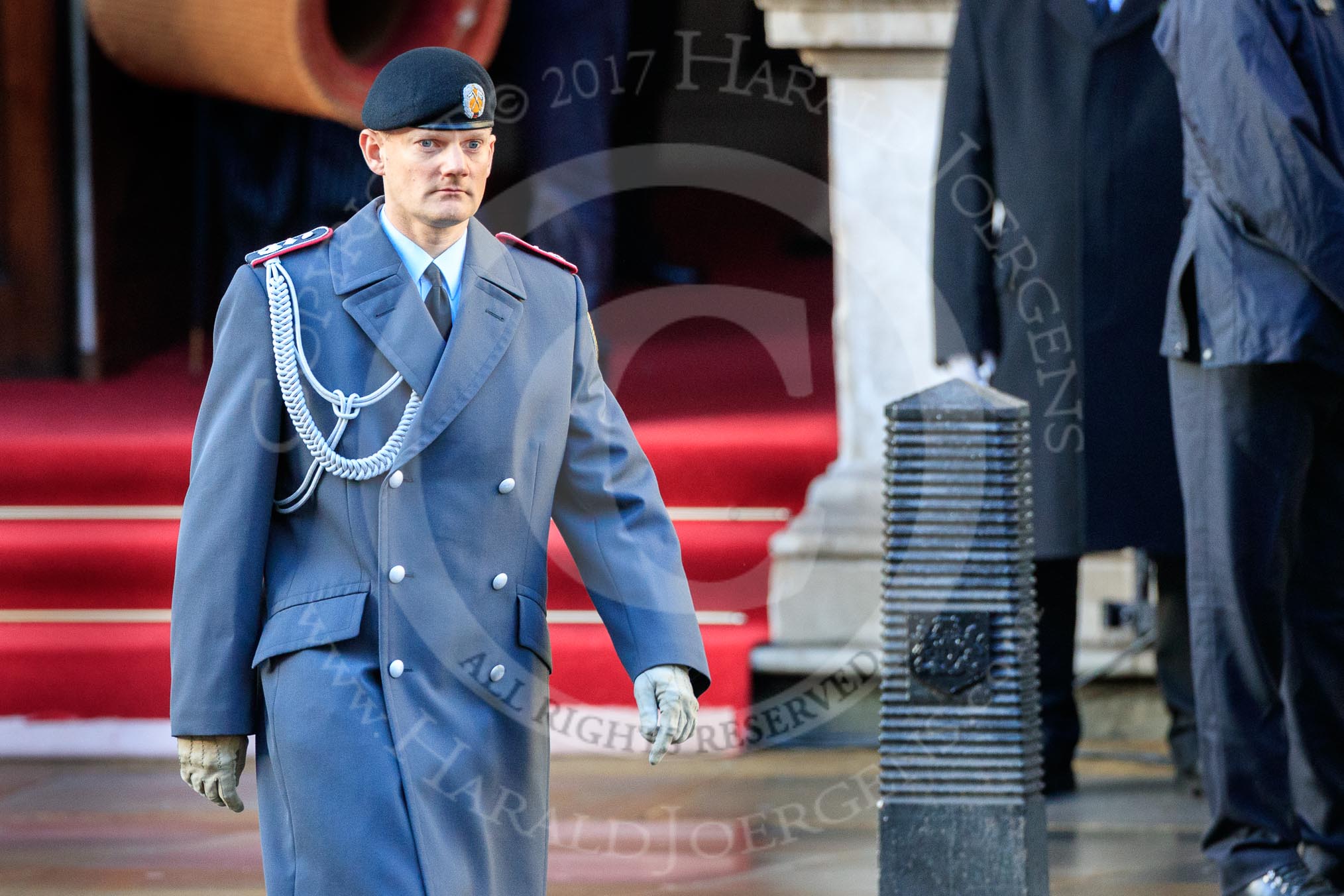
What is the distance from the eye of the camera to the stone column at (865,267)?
5.62m

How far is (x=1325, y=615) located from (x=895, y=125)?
87.5 inches

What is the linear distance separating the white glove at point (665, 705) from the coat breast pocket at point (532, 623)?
0.14 m

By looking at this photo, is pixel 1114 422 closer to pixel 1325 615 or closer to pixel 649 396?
pixel 1325 615

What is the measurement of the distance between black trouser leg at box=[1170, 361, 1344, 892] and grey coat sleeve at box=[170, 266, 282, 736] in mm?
1891

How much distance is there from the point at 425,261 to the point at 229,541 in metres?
0.47

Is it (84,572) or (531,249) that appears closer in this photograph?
(531,249)

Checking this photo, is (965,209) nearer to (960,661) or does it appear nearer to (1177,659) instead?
(1177,659)

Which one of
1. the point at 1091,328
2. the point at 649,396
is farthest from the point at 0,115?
the point at 1091,328

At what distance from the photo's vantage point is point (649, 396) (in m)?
6.74

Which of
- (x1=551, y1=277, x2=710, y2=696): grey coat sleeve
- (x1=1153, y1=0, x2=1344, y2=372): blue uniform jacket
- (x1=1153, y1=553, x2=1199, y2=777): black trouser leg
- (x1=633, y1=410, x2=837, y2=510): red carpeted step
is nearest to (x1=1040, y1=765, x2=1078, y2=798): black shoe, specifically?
(x1=1153, y1=553, x2=1199, y2=777): black trouser leg

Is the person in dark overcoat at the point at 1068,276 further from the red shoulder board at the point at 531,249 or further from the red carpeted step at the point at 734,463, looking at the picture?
the red shoulder board at the point at 531,249

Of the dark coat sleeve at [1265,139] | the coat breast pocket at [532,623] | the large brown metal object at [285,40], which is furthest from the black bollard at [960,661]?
the large brown metal object at [285,40]

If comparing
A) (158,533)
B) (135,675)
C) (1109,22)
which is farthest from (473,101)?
(158,533)

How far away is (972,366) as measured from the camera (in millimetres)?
4902
